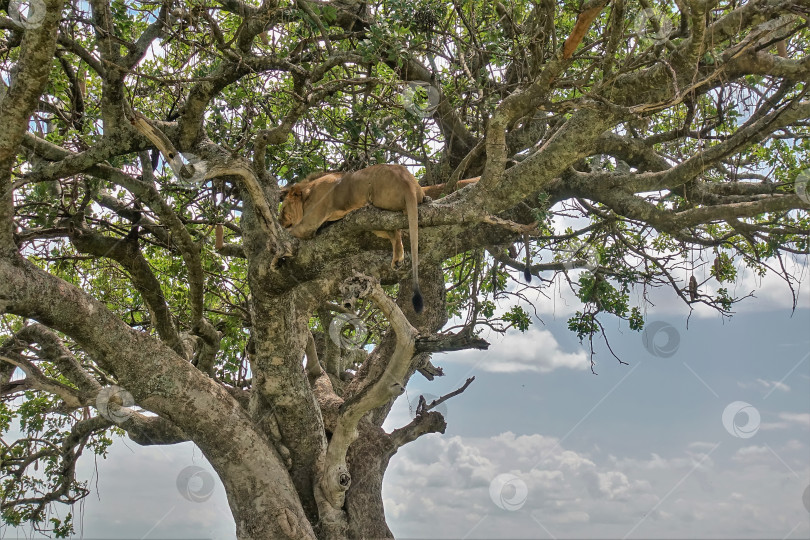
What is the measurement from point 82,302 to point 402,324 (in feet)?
8.36

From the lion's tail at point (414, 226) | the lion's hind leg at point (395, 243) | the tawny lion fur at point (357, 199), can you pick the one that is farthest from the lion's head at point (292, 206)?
the lion's tail at point (414, 226)

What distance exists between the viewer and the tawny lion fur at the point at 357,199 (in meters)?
5.44

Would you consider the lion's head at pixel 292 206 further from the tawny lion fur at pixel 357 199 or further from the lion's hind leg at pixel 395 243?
the lion's hind leg at pixel 395 243

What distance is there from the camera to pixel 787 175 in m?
7.80

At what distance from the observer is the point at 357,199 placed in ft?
19.3

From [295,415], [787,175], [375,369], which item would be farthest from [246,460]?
[787,175]

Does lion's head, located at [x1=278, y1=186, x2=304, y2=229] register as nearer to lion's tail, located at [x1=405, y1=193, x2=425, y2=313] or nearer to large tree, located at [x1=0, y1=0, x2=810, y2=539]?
large tree, located at [x1=0, y1=0, x2=810, y2=539]

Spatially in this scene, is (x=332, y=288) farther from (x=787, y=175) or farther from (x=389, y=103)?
(x=787, y=175)

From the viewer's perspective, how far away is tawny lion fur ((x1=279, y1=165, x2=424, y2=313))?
17.9 feet

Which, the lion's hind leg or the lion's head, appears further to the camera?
the lion's head

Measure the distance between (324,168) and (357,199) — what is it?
1.34 m

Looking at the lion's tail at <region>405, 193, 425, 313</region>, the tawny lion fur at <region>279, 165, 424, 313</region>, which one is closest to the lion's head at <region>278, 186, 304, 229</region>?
the tawny lion fur at <region>279, 165, 424, 313</region>

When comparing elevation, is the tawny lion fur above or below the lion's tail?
above

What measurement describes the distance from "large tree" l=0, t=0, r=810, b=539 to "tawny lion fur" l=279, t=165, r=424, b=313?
0.56 ft
